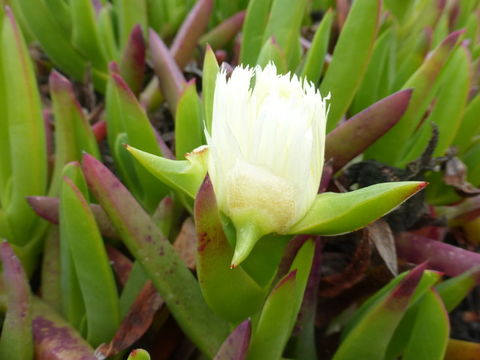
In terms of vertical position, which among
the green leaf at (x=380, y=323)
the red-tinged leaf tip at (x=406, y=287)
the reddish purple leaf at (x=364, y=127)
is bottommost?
the green leaf at (x=380, y=323)

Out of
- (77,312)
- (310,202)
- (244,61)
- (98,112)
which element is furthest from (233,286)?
(98,112)

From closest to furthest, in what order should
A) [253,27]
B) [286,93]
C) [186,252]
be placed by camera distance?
[286,93]
[186,252]
[253,27]

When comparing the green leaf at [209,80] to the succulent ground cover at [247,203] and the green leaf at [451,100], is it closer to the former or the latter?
the succulent ground cover at [247,203]

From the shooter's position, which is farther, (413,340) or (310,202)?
(413,340)

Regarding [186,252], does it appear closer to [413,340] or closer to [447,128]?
[413,340]

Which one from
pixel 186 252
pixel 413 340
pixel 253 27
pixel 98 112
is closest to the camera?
pixel 413 340

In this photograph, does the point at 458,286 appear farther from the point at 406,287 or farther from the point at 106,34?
the point at 106,34

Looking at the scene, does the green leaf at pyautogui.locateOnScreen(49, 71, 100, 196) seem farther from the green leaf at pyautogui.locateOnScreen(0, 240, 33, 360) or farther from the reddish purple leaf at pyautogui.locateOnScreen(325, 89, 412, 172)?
the reddish purple leaf at pyautogui.locateOnScreen(325, 89, 412, 172)

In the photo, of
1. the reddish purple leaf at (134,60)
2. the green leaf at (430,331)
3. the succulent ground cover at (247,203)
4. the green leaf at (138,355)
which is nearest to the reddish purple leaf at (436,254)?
the succulent ground cover at (247,203)

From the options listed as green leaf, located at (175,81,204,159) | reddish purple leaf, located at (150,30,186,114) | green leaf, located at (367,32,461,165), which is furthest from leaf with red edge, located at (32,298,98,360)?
green leaf, located at (367,32,461,165)
